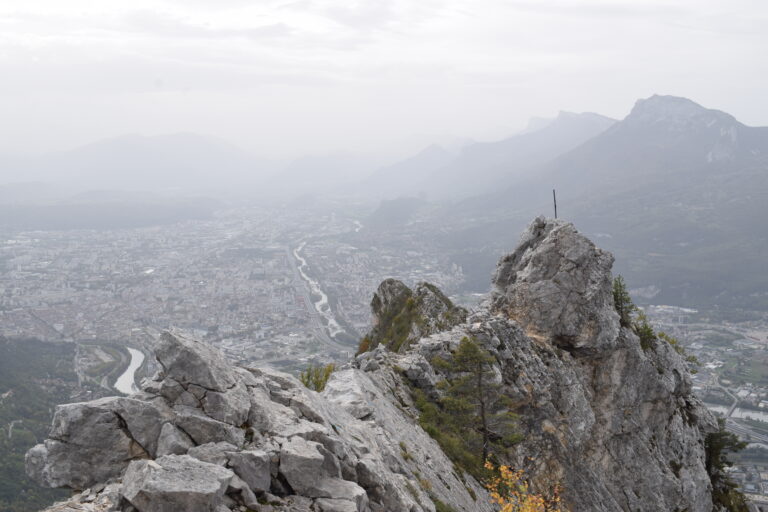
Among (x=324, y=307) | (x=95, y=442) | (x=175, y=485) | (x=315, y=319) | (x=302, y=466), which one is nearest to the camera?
(x=175, y=485)

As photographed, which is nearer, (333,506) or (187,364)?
(333,506)

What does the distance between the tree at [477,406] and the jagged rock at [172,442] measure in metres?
14.3

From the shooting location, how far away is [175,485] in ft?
30.2

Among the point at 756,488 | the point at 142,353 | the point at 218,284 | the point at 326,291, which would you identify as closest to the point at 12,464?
the point at 142,353

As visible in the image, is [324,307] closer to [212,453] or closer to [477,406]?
[477,406]

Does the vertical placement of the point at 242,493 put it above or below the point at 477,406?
above

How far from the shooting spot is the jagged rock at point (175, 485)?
29.8 ft

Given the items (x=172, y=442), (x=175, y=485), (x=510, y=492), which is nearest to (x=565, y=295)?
(x=510, y=492)

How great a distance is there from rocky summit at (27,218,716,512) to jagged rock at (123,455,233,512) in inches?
1.3

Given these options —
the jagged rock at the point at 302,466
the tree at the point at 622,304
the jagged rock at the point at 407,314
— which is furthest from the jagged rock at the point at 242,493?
the tree at the point at 622,304

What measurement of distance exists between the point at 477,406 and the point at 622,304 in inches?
738

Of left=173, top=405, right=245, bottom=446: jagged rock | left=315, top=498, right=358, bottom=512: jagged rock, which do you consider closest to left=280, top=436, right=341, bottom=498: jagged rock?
left=315, top=498, right=358, bottom=512: jagged rock

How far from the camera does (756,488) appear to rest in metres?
70.6

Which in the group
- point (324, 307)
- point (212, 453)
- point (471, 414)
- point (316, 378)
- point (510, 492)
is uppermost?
point (212, 453)
